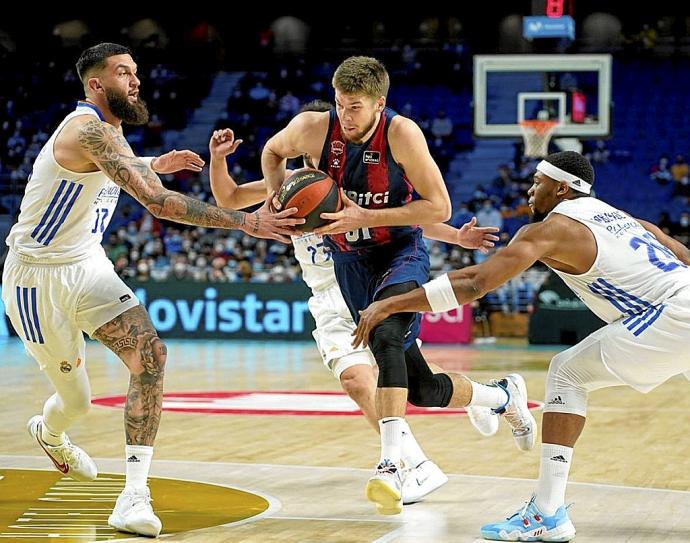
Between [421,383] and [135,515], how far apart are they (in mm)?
1696

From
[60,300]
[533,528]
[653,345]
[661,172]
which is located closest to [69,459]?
[60,300]

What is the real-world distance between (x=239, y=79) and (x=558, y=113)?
12.9 meters

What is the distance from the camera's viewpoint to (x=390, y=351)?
5594 millimetres

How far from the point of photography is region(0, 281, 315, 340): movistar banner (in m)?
19.4

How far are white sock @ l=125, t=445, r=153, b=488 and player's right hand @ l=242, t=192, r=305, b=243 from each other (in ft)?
3.69

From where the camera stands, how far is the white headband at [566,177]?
5.41 m

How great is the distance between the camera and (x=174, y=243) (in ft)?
74.5

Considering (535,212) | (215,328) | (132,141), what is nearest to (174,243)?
(215,328)

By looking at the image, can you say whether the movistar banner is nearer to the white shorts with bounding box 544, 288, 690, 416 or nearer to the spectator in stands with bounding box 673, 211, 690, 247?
the spectator in stands with bounding box 673, 211, 690, 247

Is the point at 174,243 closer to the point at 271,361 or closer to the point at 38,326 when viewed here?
the point at 271,361

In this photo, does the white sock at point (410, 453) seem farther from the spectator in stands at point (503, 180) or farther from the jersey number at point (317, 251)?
the spectator in stands at point (503, 180)


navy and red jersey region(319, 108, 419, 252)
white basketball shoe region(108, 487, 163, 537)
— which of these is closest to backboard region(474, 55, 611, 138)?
navy and red jersey region(319, 108, 419, 252)

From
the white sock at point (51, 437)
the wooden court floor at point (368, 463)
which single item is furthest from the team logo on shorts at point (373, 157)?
the white sock at point (51, 437)

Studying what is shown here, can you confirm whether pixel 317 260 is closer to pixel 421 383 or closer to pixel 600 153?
pixel 421 383
